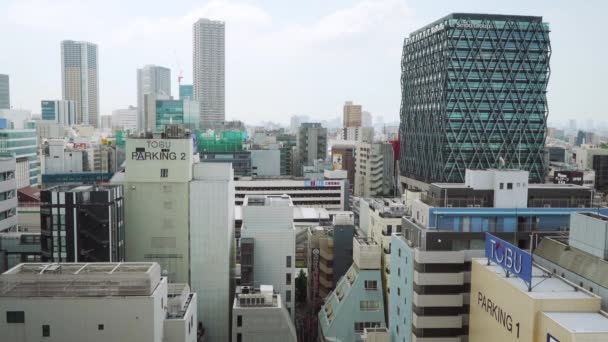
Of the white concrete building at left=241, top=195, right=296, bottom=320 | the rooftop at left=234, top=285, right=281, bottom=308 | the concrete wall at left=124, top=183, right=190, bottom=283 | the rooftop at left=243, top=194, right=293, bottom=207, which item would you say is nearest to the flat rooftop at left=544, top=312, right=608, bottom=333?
the rooftop at left=234, top=285, right=281, bottom=308

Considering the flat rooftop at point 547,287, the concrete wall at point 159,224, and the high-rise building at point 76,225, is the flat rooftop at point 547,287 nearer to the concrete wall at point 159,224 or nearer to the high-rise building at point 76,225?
the high-rise building at point 76,225

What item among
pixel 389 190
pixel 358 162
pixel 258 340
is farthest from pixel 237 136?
pixel 258 340

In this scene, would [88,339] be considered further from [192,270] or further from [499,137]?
[499,137]

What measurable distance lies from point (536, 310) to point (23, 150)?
111 metres

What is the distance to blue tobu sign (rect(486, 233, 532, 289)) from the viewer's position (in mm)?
21750

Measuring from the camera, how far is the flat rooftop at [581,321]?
18.7m

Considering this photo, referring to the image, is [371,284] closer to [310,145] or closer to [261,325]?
[261,325]

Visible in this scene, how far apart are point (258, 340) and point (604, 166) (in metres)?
111

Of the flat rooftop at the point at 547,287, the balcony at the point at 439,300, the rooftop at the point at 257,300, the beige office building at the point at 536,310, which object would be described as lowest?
the rooftop at the point at 257,300

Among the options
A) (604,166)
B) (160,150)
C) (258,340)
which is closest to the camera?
(258,340)

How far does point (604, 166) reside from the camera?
123 meters

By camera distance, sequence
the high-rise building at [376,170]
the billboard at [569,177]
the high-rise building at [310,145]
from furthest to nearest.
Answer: the high-rise building at [310,145]
the high-rise building at [376,170]
the billboard at [569,177]

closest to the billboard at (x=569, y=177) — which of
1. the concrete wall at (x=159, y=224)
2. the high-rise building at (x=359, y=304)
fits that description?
the high-rise building at (x=359, y=304)

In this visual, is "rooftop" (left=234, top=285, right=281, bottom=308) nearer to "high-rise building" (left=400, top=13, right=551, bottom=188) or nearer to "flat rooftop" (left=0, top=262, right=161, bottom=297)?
"flat rooftop" (left=0, top=262, right=161, bottom=297)
